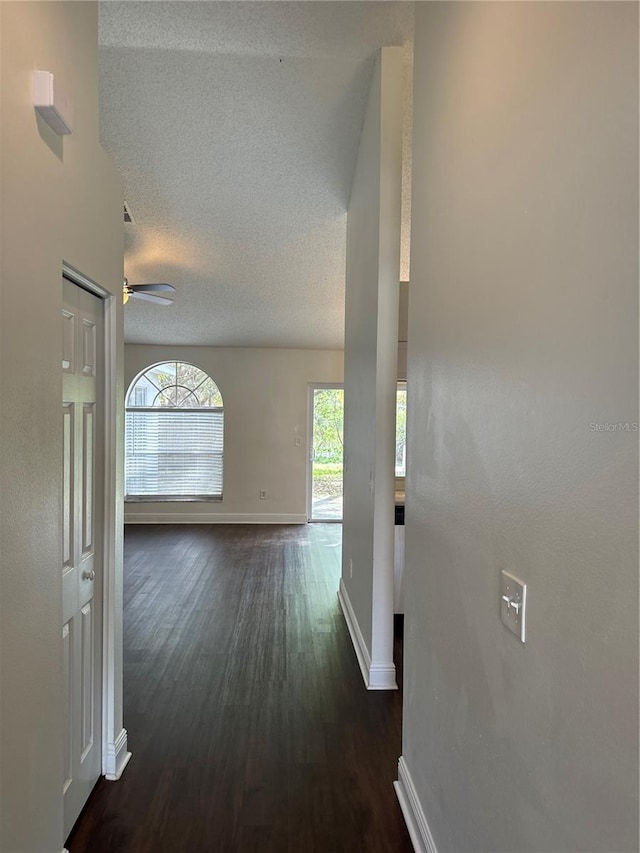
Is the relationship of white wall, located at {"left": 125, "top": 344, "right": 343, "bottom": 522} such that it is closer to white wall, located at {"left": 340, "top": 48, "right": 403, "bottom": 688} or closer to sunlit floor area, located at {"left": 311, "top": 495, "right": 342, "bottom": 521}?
sunlit floor area, located at {"left": 311, "top": 495, "right": 342, "bottom": 521}

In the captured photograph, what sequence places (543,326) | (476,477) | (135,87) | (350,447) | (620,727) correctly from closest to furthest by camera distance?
1. (620,727)
2. (543,326)
3. (476,477)
4. (135,87)
5. (350,447)

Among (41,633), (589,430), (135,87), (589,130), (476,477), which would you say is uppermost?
(135,87)

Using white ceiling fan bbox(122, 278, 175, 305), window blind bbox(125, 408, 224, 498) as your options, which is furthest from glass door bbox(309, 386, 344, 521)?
white ceiling fan bbox(122, 278, 175, 305)

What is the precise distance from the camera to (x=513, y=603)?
101 cm

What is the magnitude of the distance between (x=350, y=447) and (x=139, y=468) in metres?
4.39

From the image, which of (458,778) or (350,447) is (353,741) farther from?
(350,447)

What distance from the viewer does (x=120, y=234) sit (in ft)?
6.87

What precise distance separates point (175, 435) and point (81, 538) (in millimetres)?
5640

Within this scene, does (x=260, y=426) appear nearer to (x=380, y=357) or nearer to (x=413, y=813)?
(x=380, y=357)

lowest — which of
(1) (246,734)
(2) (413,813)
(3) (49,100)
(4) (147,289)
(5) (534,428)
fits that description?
(1) (246,734)

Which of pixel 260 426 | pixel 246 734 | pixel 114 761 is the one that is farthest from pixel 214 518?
pixel 114 761

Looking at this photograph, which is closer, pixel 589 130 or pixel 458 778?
pixel 589 130

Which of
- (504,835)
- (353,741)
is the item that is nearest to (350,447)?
(353,741)

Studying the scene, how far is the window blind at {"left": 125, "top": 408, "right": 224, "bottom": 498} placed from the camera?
729cm
